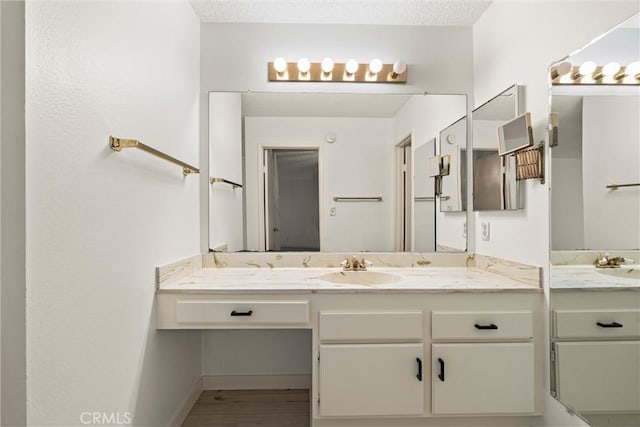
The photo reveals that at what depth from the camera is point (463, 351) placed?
152 centimetres

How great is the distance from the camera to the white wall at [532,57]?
1.31 metres

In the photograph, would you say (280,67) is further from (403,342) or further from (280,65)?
(403,342)

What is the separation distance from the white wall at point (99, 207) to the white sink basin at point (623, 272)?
1.72 metres

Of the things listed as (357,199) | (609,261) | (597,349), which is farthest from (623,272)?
(357,199)

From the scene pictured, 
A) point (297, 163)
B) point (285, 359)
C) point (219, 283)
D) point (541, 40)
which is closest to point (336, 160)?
point (297, 163)

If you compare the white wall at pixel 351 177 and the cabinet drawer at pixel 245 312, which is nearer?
the cabinet drawer at pixel 245 312

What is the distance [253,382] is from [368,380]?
0.97 m

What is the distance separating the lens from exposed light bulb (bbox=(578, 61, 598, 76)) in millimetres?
1217

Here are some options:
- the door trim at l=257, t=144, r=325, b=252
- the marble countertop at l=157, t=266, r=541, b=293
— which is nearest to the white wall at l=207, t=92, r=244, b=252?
the door trim at l=257, t=144, r=325, b=252

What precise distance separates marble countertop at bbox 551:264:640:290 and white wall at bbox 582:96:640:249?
8cm

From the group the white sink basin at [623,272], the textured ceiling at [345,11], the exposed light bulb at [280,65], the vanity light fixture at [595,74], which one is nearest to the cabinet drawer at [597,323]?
the white sink basin at [623,272]

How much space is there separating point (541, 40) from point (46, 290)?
2090 millimetres

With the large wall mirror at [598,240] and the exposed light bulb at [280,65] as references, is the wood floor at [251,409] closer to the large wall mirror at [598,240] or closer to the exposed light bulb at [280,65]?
the large wall mirror at [598,240]

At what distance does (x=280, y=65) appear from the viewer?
A: 2.07 metres
